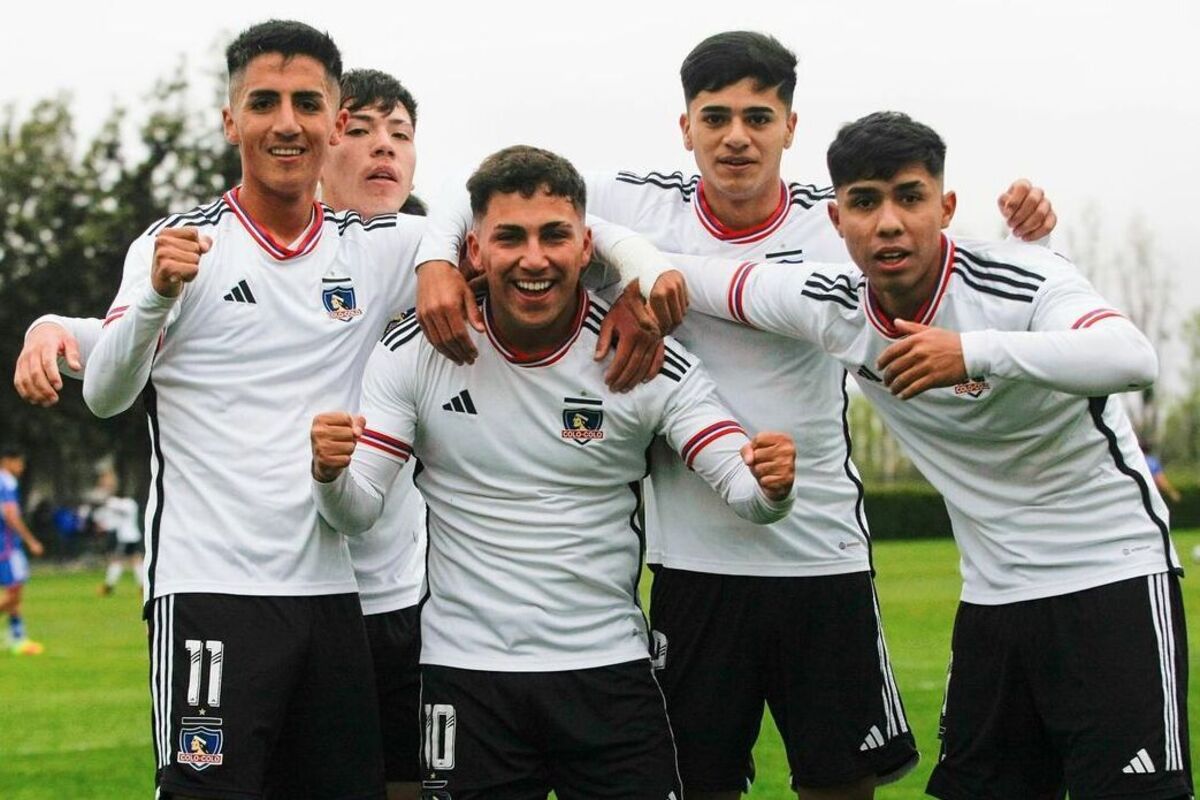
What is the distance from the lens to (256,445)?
17.3ft

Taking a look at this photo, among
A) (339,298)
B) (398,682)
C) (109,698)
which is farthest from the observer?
(109,698)

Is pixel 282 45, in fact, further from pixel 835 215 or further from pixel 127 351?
pixel 835 215

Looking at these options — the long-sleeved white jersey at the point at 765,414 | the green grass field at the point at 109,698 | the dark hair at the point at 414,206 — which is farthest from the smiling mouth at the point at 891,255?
the green grass field at the point at 109,698

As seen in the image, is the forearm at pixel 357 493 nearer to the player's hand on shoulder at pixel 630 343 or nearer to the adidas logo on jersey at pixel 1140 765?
the player's hand on shoulder at pixel 630 343

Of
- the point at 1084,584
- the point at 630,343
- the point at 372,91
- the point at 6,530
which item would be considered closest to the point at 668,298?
the point at 630,343

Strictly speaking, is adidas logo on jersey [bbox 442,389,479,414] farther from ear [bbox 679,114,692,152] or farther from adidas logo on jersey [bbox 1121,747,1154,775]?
adidas logo on jersey [bbox 1121,747,1154,775]

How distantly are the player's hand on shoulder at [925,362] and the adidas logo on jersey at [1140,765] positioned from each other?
1339mm

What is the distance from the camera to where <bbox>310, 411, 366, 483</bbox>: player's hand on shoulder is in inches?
191

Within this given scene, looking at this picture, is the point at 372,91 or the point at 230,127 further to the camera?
the point at 372,91

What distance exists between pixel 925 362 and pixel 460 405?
154cm

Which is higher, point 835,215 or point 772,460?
point 835,215

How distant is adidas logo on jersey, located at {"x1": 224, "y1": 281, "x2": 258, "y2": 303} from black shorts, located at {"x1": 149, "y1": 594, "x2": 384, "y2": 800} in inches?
37.3

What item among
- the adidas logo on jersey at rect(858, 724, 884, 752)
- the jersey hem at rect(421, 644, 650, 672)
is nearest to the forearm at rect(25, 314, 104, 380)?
the jersey hem at rect(421, 644, 650, 672)

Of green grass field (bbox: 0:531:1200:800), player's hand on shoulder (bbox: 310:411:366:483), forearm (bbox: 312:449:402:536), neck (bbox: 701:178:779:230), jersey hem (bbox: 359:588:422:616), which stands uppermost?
neck (bbox: 701:178:779:230)
